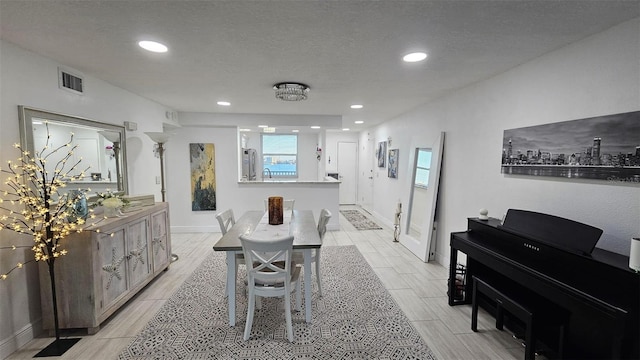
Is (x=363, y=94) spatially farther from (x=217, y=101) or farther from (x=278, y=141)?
(x=278, y=141)

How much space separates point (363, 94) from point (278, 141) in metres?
4.47

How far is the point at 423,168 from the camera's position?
4301 millimetres

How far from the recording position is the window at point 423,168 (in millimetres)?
4180

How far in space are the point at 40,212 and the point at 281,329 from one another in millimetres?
2045

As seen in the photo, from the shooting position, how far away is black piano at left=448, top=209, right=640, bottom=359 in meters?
1.41

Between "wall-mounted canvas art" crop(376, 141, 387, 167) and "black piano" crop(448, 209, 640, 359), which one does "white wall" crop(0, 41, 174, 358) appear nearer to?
"black piano" crop(448, 209, 640, 359)

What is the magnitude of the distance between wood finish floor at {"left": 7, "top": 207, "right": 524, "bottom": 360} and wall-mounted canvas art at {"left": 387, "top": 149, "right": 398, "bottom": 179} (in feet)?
6.09

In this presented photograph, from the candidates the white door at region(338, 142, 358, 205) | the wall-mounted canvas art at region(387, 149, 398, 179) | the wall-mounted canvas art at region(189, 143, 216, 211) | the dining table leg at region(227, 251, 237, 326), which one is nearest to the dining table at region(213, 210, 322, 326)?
the dining table leg at region(227, 251, 237, 326)

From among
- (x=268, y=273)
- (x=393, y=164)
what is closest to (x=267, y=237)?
(x=268, y=273)

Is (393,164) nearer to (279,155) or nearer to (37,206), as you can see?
(279,155)

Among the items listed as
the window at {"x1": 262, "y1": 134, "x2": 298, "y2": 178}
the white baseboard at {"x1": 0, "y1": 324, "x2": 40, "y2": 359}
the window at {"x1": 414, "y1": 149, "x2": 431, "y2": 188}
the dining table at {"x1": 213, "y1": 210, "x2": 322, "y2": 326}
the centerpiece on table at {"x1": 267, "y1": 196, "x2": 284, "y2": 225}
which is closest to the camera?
the white baseboard at {"x1": 0, "y1": 324, "x2": 40, "y2": 359}

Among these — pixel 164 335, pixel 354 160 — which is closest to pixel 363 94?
pixel 164 335

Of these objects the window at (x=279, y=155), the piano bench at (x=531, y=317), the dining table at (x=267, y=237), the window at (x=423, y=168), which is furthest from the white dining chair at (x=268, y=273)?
the window at (x=279, y=155)

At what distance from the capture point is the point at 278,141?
25.2 feet
